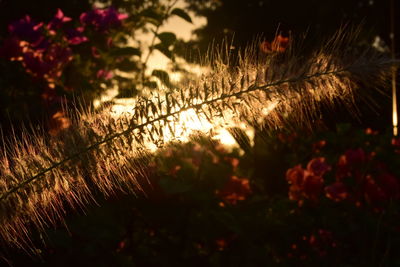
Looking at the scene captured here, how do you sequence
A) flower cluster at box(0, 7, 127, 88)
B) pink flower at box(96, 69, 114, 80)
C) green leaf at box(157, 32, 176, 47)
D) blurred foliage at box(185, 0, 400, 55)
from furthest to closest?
blurred foliage at box(185, 0, 400, 55) → pink flower at box(96, 69, 114, 80) → flower cluster at box(0, 7, 127, 88) → green leaf at box(157, 32, 176, 47)

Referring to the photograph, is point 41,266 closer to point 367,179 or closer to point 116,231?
point 116,231

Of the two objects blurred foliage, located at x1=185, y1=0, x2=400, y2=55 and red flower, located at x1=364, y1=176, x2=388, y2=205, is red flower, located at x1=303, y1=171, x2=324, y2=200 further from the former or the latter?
blurred foliage, located at x1=185, y1=0, x2=400, y2=55

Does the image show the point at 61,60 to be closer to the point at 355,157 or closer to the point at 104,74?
the point at 104,74

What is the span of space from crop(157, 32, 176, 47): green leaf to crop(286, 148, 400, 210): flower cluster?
0.82 meters

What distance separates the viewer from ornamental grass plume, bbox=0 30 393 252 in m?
0.79

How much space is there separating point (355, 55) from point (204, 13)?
319 inches

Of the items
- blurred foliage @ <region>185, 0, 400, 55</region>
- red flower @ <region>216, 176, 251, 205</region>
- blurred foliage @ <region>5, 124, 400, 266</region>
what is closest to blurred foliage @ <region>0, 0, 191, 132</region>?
blurred foliage @ <region>5, 124, 400, 266</region>

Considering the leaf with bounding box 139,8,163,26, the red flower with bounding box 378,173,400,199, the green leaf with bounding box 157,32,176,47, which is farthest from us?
the leaf with bounding box 139,8,163,26

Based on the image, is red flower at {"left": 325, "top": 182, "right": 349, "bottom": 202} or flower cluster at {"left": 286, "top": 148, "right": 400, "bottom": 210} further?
red flower at {"left": 325, "top": 182, "right": 349, "bottom": 202}

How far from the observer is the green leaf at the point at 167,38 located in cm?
170

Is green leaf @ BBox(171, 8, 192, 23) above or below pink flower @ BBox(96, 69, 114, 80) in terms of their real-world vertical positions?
below

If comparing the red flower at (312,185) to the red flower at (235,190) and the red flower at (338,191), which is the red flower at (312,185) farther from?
the red flower at (235,190)

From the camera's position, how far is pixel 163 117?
80 cm

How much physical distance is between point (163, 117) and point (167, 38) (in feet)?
3.20
